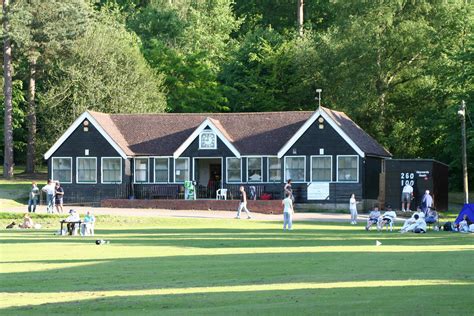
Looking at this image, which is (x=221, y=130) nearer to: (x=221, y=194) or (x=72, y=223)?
(x=221, y=194)

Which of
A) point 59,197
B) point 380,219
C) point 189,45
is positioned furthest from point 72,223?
point 189,45

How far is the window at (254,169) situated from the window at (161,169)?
17.4ft

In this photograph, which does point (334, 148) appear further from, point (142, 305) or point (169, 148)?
point (142, 305)

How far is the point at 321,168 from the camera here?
6356 centimetres

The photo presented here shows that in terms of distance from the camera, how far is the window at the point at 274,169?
2537 inches

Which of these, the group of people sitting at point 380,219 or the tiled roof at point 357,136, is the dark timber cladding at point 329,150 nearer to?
the tiled roof at point 357,136

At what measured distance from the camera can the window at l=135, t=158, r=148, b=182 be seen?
218 ft

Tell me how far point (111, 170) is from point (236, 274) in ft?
150

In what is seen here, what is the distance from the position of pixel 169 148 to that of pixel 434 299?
168 feet

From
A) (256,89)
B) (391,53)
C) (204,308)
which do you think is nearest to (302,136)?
(391,53)

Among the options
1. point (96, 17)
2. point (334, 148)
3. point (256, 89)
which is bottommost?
point (334, 148)

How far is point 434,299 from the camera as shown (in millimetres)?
16031

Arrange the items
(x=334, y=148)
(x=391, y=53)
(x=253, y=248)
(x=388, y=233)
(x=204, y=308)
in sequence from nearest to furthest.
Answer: (x=204, y=308) < (x=253, y=248) < (x=388, y=233) < (x=334, y=148) < (x=391, y=53)

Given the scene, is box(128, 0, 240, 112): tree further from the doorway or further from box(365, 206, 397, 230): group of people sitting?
box(365, 206, 397, 230): group of people sitting
